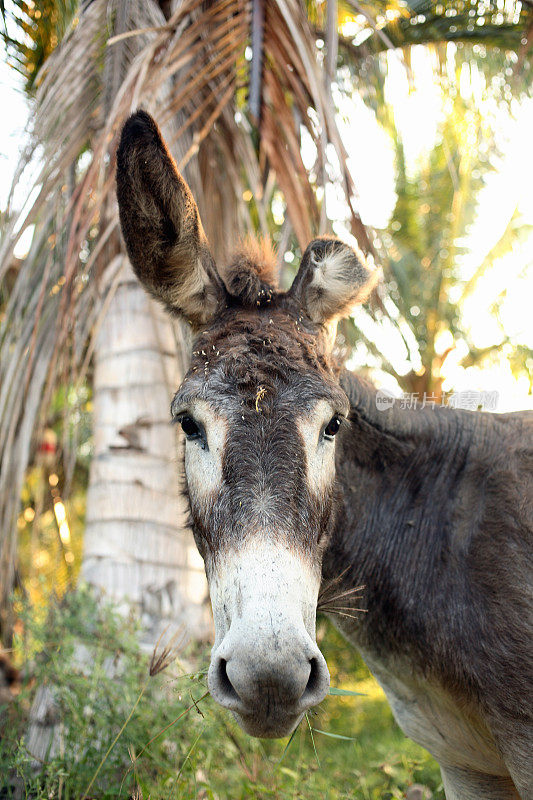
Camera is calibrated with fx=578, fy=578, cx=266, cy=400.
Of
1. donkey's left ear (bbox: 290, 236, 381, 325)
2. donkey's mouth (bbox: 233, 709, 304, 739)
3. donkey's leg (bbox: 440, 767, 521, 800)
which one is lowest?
donkey's leg (bbox: 440, 767, 521, 800)

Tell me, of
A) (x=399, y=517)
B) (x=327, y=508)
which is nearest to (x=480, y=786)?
(x=399, y=517)

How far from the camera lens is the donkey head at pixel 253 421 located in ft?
5.90

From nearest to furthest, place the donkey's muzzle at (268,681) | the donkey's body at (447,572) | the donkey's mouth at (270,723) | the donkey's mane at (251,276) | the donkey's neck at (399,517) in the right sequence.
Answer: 1. the donkey's muzzle at (268,681)
2. the donkey's mouth at (270,723)
3. the donkey's body at (447,572)
4. the donkey's neck at (399,517)
5. the donkey's mane at (251,276)

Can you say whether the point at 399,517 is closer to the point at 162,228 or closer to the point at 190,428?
the point at 190,428

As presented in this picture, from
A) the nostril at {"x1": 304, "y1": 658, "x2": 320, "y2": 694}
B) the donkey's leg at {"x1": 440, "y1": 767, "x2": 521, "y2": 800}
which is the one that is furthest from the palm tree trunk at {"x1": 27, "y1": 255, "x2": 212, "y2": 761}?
the nostril at {"x1": 304, "y1": 658, "x2": 320, "y2": 694}

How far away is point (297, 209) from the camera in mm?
4266

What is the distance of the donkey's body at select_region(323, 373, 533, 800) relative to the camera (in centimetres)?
241

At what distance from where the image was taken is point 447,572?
2691mm

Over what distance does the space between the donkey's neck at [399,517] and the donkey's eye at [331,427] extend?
437 mm

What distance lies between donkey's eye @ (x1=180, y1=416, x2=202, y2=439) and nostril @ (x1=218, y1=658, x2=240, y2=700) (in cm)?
90

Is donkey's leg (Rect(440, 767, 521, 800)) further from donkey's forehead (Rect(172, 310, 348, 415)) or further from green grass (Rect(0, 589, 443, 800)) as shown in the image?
donkey's forehead (Rect(172, 310, 348, 415))

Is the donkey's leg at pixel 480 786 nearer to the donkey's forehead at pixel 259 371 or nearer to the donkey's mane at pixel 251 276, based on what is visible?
the donkey's forehead at pixel 259 371

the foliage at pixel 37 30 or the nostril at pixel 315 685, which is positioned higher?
the foliage at pixel 37 30

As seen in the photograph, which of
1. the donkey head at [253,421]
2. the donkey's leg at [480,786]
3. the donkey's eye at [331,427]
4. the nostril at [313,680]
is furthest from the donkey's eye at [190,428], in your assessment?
the donkey's leg at [480,786]
